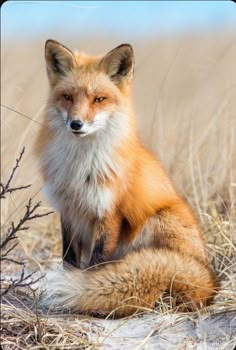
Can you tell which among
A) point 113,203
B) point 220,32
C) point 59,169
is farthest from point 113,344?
point 220,32

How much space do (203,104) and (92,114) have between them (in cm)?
263

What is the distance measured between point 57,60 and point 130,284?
116 centimetres

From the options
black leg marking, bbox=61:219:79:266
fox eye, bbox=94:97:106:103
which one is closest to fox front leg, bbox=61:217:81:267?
black leg marking, bbox=61:219:79:266

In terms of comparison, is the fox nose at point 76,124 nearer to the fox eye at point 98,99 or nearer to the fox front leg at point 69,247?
the fox eye at point 98,99

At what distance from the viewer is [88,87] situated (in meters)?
2.95

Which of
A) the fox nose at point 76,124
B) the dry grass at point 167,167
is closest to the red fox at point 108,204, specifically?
the fox nose at point 76,124

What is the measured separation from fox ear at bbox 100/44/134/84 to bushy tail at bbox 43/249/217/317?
88cm

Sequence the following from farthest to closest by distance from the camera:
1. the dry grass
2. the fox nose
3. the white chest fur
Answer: the white chest fur → the fox nose → the dry grass

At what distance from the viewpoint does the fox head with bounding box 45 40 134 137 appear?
9.52 feet

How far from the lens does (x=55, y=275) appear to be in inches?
117

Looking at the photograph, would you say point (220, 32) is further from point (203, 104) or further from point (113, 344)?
point (113, 344)

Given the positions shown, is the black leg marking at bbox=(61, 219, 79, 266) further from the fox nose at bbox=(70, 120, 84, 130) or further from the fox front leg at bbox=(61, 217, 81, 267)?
the fox nose at bbox=(70, 120, 84, 130)

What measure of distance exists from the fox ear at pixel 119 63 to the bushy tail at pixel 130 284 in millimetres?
882

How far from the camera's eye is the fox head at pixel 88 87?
9.52 feet
